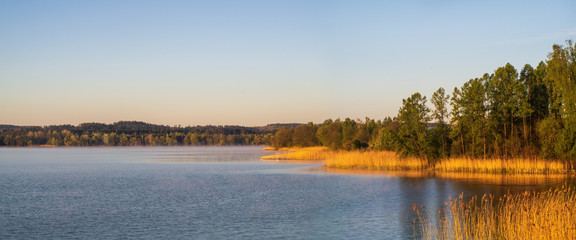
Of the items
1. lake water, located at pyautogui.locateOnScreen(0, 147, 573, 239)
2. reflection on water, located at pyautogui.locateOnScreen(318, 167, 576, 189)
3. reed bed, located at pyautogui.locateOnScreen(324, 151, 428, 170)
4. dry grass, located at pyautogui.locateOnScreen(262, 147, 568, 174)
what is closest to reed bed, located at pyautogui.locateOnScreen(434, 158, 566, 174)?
dry grass, located at pyautogui.locateOnScreen(262, 147, 568, 174)

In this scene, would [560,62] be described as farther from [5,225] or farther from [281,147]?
[281,147]

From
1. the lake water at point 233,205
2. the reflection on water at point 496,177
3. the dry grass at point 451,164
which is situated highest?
the dry grass at point 451,164

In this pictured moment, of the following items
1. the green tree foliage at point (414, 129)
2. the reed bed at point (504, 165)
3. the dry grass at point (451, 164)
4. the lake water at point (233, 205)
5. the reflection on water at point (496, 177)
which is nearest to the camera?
the lake water at point (233, 205)

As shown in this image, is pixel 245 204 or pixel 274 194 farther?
pixel 274 194

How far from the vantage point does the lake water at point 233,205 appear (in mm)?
18547

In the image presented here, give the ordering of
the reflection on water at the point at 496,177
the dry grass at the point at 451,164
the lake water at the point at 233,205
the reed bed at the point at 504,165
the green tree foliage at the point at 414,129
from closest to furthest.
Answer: the lake water at the point at 233,205 → the reflection on water at the point at 496,177 → the reed bed at the point at 504,165 → the dry grass at the point at 451,164 → the green tree foliage at the point at 414,129

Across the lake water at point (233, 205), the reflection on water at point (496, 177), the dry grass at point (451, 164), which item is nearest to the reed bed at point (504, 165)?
the dry grass at point (451, 164)

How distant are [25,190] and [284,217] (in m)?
20.6

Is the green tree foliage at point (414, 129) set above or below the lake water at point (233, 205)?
above

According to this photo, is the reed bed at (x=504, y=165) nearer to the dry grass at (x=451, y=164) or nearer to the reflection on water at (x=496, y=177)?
the dry grass at (x=451, y=164)

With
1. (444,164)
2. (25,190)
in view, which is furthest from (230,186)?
(444,164)

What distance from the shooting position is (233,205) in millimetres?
25406

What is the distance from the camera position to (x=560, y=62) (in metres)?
37.3

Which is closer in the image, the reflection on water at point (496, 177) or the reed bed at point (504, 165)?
the reflection on water at point (496, 177)
